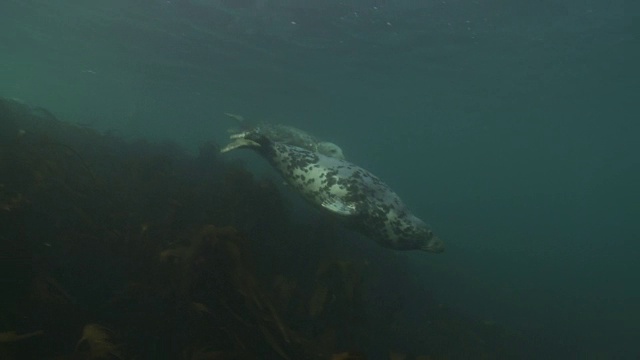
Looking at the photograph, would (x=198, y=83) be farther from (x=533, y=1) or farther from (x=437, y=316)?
(x=437, y=316)

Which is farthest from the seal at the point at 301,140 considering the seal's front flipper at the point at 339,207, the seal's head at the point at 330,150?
the seal's front flipper at the point at 339,207

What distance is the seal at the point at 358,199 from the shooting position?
6145 millimetres

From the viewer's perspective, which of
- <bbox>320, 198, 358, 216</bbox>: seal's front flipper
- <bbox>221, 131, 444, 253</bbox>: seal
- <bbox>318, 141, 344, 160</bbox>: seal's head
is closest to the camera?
<bbox>320, 198, 358, 216</bbox>: seal's front flipper

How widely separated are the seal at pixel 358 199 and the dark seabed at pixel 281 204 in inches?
25.2

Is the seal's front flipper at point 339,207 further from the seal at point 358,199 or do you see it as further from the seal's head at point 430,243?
the seal's head at point 430,243

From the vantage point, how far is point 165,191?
725 cm

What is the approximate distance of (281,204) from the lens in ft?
22.9

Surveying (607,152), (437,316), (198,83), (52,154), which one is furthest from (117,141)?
(607,152)

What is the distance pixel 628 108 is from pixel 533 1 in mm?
24186

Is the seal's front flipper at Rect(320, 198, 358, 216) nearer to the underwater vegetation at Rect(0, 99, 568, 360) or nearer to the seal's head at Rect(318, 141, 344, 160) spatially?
the underwater vegetation at Rect(0, 99, 568, 360)

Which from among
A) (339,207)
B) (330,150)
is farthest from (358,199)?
(330,150)

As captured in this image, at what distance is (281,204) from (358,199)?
1432 mm

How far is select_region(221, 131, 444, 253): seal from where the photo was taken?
242 inches

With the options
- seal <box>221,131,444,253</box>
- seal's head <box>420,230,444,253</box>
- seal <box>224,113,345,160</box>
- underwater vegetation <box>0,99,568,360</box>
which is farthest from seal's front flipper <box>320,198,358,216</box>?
seal <box>224,113,345,160</box>
